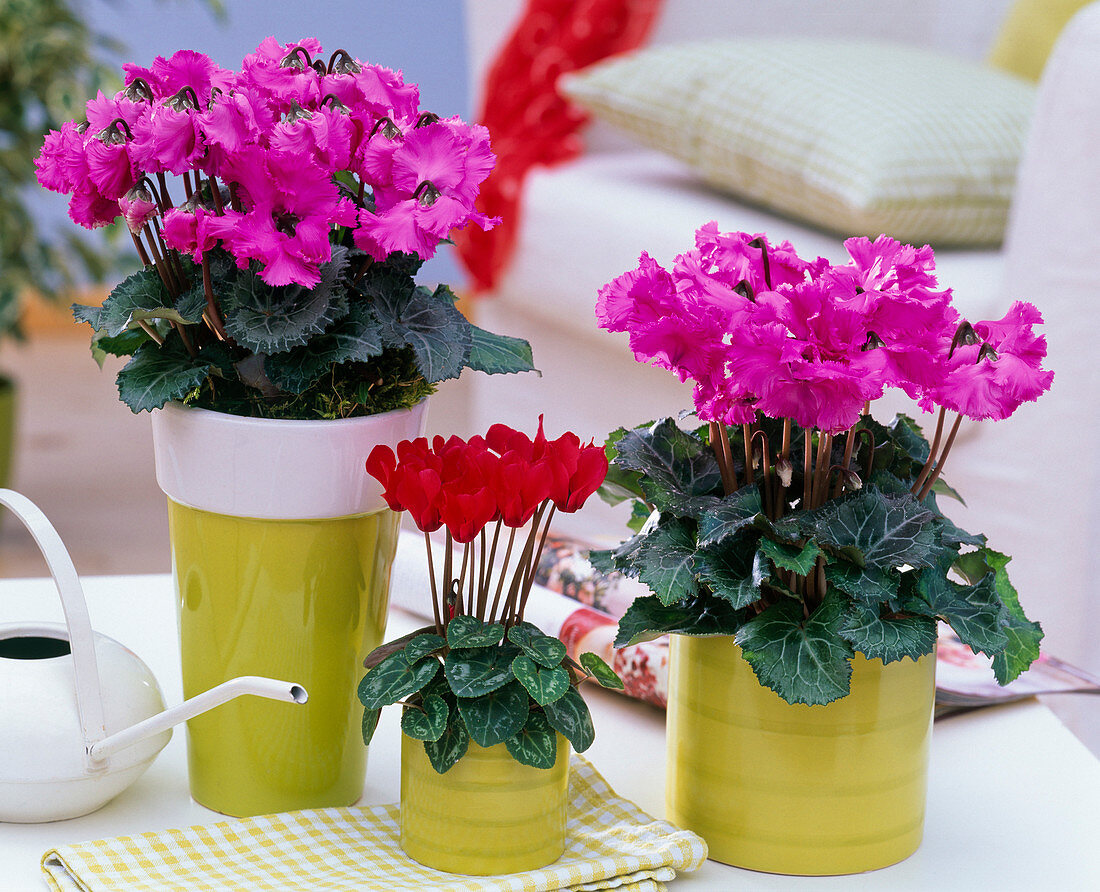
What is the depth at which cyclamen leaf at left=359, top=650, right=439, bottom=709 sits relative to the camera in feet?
1.77

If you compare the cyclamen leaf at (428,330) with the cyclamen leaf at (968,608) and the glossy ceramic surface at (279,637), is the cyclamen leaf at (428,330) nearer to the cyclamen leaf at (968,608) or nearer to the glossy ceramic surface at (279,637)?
the glossy ceramic surface at (279,637)

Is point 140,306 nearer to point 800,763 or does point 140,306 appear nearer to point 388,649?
point 388,649

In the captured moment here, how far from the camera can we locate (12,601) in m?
0.89

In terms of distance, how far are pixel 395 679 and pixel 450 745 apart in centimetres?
4

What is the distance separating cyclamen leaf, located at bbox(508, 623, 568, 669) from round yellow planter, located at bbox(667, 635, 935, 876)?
0.07 m

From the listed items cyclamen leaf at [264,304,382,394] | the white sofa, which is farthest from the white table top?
the white sofa

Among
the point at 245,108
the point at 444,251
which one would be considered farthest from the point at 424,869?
the point at 444,251

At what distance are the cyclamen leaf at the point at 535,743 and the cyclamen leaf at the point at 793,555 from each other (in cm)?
12

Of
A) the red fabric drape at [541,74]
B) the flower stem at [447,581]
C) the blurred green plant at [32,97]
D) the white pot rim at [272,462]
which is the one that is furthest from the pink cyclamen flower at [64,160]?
the blurred green plant at [32,97]

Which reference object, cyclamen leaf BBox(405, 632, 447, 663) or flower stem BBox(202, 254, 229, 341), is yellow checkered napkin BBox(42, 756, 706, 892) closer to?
cyclamen leaf BBox(405, 632, 447, 663)

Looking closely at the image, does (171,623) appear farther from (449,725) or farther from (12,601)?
(449,725)

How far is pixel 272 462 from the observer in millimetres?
568

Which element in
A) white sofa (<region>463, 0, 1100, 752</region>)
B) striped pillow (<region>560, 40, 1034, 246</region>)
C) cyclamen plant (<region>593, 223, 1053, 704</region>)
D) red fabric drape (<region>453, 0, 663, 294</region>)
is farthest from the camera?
red fabric drape (<region>453, 0, 663, 294</region>)

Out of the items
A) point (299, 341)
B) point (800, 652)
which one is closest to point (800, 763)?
point (800, 652)
